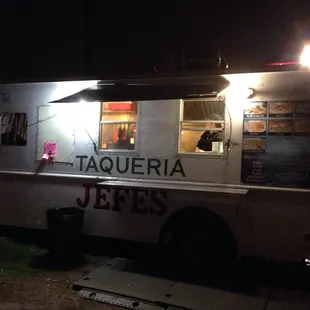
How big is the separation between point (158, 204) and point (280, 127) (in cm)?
212

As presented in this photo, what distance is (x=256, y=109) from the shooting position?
5398 mm

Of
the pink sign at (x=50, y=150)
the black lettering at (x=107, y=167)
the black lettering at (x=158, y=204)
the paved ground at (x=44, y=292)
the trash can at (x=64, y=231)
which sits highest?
the pink sign at (x=50, y=150)

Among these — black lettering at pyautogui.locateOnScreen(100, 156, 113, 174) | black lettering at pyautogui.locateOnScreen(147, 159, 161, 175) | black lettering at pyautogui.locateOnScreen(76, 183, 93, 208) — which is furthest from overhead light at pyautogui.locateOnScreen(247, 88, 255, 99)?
black lettering at pyautogui.locateOnScreen(76, 183, 93, 208)

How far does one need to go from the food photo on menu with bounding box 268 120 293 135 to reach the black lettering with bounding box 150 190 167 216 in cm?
183

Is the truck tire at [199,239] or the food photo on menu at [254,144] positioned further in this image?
the truck tire at [199,239]

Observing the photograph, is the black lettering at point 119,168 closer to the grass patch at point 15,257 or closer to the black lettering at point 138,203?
the black lettering at point 138,203

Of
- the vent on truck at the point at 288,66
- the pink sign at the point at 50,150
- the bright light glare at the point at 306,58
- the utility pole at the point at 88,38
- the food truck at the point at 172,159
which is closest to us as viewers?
the bright light glare at the point at 306,58

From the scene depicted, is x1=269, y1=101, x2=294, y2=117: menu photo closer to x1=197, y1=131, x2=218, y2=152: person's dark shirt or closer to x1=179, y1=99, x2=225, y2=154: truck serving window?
x1=179, y1=99, x2=225, y2=154: truck serving window

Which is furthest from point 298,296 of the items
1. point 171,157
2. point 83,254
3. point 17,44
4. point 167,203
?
point 17,44

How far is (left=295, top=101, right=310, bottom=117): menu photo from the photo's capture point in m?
5.12

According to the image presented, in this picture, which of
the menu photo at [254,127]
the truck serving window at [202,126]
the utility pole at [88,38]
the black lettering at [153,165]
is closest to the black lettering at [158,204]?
the black lettering at [153,165]

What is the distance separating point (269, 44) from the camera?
11023mm

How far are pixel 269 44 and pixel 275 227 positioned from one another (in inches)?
287

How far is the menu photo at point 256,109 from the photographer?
5352 mm
